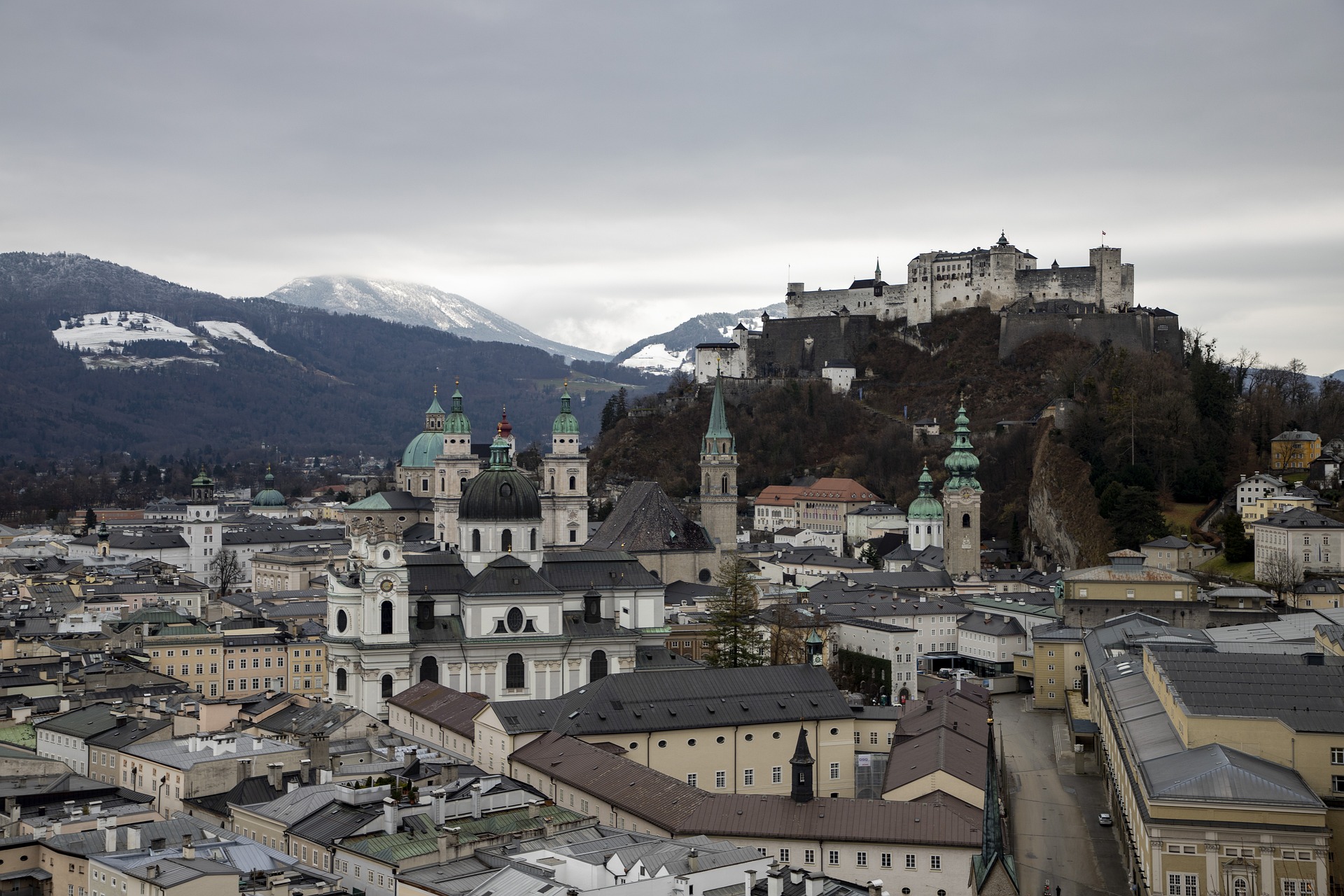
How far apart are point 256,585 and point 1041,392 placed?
60.2 meters

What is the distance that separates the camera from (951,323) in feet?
451

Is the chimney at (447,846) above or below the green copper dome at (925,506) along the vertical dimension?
below

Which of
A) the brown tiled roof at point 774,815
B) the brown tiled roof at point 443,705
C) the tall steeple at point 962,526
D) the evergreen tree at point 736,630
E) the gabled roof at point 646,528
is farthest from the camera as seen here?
the tall steeple at point 962,526

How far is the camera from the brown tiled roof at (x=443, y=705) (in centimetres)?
5441

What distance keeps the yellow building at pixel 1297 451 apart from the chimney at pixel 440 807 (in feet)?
231

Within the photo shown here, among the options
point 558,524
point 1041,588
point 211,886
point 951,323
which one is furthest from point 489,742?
point 951,323

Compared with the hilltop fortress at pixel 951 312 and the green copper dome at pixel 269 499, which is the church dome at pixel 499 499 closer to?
the hilltop fortress at pixel 951 312

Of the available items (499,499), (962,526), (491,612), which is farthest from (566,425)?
(491,612)

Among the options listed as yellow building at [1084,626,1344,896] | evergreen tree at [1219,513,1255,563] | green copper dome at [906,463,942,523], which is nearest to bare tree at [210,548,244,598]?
green copper dome at [906,463,942,523]

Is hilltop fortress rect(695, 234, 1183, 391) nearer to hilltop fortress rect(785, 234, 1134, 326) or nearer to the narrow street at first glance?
hilltop fortress rect(785, 234, 1134, 326)

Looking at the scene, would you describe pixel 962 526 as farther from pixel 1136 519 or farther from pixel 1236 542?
pixel 1236 542

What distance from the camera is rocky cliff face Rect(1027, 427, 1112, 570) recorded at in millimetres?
96625

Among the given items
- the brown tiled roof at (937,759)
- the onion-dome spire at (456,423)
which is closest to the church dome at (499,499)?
the brown tiled roof at (937,759)

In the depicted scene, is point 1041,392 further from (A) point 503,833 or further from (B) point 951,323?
(A) point 503,833
